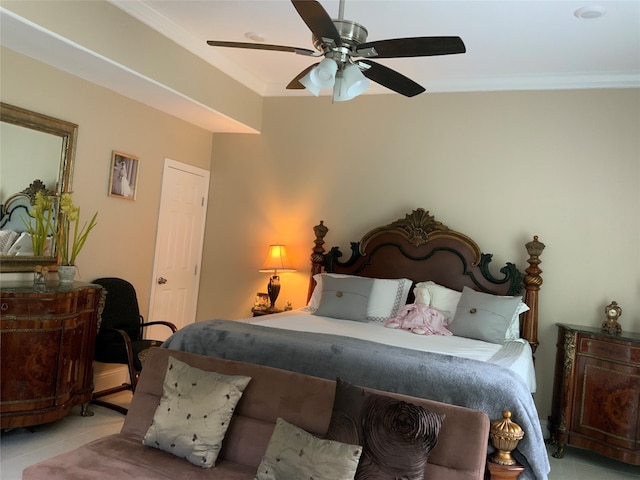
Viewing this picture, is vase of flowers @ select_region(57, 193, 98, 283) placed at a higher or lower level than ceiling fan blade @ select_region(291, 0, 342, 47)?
lower

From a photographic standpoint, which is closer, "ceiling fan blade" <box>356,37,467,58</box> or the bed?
"ceiling fan blade" <box>356,37,467,58</box>

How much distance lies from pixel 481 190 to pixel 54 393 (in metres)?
A: 3.72

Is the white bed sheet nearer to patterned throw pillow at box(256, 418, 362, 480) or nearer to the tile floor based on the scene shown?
the tile floor

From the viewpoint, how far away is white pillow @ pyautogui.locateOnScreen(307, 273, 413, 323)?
4.22 m

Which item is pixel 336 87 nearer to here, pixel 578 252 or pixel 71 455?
pixel 71 455

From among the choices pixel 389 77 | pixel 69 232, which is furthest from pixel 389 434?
pixel 69 232

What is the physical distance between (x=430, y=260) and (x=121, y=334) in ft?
8.66

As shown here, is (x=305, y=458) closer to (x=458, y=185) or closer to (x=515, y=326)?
(x=515, y=326)

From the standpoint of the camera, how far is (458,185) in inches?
180

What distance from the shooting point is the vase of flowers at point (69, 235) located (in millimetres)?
3658

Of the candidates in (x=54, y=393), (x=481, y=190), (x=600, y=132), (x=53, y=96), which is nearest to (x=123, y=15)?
(x=53, y=96)

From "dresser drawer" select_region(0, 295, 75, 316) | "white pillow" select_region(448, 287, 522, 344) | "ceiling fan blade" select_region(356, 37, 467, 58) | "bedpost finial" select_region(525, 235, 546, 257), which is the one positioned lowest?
"dresser drawer" select_region(0, 295, 75, 316)

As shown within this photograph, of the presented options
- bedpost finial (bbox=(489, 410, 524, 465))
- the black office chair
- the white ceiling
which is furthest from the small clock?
the black office chair

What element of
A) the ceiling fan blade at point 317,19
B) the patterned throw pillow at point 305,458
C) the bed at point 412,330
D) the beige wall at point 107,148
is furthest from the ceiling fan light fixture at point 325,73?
the beige wall at point 107,148
